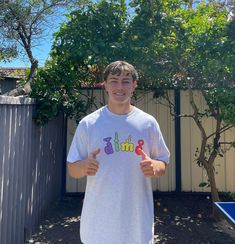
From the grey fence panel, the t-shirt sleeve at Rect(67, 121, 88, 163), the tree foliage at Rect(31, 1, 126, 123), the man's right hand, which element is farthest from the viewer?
the tree foliage at Rect(31, 1, 126, 123)

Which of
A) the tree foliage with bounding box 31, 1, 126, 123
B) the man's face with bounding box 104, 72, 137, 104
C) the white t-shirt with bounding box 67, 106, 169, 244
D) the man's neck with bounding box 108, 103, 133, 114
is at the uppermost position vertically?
the tree foliage with bounding box 31, 1, 126, 123

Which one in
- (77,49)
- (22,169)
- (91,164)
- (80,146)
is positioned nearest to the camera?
(91,164)

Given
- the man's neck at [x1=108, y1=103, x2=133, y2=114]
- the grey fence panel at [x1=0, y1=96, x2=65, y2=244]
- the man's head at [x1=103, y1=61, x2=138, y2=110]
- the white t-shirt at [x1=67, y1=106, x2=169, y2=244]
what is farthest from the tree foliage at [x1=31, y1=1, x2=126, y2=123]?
the white t-shirt at [x1=67, y1=106, x2=169, y2=244]

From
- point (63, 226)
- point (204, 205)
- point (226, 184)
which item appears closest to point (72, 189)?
point (63, 226)

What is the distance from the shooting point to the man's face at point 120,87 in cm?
237

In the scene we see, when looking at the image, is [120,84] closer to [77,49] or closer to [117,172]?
[117,172]

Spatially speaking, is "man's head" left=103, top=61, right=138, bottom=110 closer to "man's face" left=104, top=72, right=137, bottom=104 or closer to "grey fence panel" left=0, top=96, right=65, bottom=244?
"man's face" left=104, top=72, right=137, bottom=104

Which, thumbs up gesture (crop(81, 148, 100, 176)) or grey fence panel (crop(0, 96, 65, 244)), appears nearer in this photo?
thumbs up gesture (crop(81, 148, 100, 176))

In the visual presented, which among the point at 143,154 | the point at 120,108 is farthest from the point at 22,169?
the point at 143,154

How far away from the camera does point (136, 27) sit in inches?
195

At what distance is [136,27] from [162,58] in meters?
0.61

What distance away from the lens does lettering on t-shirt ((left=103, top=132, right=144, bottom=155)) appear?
2.23 m

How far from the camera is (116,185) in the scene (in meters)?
2.20

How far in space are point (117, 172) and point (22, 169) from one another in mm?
2426
